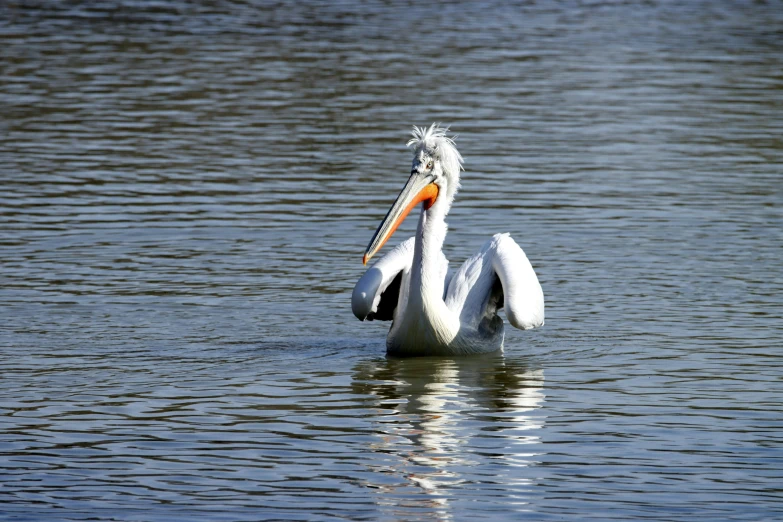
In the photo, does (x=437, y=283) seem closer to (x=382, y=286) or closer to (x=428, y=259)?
(x=428, y=259)

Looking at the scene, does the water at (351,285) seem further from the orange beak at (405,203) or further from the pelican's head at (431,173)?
the pelican's head at (431,173)

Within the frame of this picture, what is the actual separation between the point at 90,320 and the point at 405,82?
34.7ft

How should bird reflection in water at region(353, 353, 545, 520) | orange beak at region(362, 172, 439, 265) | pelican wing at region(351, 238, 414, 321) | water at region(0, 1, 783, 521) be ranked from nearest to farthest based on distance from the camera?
bird reflection in water at region(353, 353, 545, 520), water at region(0, 1, 783, 521), orange beak at region(362, 172, 439, 265), pelican wing at region(351, 238, 414, 321)

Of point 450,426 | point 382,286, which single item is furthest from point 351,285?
point 450,426

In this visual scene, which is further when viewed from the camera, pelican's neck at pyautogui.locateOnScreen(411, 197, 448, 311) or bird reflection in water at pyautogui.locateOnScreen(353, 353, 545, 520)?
pelican's neck at pyautogui.locateOnScreen(411, 197, 448, 311)

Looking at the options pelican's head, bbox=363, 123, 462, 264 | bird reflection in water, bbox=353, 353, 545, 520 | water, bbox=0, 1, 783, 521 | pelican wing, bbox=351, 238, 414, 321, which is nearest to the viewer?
bird reflection in water, bbox=353, 353, 545, 520

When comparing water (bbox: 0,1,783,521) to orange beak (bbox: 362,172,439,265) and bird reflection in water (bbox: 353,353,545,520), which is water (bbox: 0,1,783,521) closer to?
bird reflection in water (bbox: 353,353,545,520)

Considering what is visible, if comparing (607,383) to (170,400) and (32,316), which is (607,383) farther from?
(32,316)

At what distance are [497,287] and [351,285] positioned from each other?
5.13ft

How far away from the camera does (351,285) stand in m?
10.2

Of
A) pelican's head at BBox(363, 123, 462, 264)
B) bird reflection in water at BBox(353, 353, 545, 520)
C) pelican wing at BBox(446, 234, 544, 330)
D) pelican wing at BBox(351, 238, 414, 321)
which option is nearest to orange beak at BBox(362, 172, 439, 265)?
pelican's head at BBox(363, 123, 462, 264)

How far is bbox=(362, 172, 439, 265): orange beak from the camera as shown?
8282 mm

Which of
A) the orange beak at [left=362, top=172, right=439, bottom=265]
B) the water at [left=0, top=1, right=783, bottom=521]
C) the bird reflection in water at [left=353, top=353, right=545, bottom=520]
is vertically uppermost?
the orange beak at [left=362, top=172, right=439, bottom=265]

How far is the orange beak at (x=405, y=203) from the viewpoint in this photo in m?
8.28
